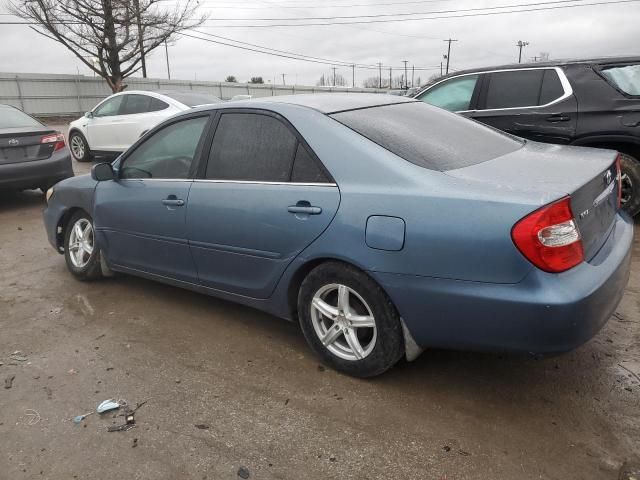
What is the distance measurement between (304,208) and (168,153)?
4.90 feet

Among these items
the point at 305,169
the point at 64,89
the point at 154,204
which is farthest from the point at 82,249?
the point at 64,89

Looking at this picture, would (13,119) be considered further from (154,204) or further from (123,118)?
(154,204)

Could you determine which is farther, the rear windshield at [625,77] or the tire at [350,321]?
the rear windshield at [625,77]

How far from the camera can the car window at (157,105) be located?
33.0 feet

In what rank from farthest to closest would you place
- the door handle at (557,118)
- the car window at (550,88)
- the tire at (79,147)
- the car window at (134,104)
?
the tire at (79,147), the car window at (134,104), the car window at (550,88), the door handle at (557,118)

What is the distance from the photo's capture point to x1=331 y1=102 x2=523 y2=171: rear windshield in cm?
290

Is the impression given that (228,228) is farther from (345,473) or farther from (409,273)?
(345,473)

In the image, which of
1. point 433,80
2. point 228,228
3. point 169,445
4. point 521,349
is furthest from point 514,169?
point 433,80

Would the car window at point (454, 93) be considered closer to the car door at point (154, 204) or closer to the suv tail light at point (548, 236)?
the car door at point (154, 204)

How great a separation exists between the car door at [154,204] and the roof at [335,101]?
58 centimetres

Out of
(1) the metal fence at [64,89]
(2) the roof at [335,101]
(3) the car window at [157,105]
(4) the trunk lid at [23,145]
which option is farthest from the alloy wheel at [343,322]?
(1) the metal fence at [64,89]

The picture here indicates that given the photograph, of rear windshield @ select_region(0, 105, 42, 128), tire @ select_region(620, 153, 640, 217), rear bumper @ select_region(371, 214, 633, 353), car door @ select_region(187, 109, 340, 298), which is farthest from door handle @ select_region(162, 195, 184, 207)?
rear windshield @ select_region(0, 105, 42, 128)

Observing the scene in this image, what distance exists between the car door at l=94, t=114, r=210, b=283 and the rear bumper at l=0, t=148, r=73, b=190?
12.7 feet

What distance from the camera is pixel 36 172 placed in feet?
25.2
